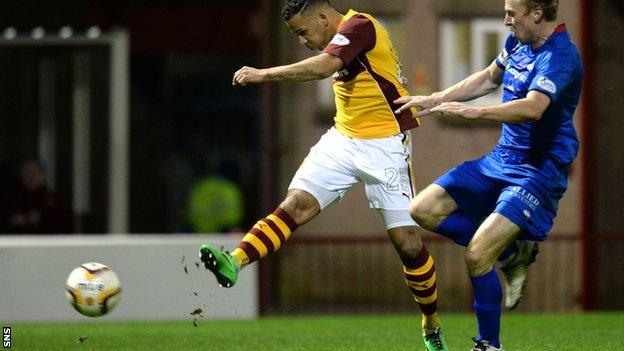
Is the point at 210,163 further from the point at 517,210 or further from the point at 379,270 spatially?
the point at 517,210

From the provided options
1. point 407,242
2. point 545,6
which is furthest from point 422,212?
point 545,6

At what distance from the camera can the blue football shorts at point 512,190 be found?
845 cm

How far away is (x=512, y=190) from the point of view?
849cm

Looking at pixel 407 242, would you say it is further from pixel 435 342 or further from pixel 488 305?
pixel 488 305

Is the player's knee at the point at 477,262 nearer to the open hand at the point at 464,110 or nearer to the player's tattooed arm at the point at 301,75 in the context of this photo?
the open hand at the point at 464,110

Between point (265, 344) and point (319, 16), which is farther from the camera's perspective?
point (265, 344)

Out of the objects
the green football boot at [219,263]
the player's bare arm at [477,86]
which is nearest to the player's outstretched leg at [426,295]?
the player's bare arm at [477,86]

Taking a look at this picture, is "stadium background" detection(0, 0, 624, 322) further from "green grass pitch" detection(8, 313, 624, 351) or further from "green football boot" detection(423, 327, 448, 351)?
"green football boot" detection(423, 327, 448, 351)

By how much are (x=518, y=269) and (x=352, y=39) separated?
1653 millimetres

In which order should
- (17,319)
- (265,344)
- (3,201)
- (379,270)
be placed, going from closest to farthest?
(265,344) < (17,319) < (379,270) < (3,201)

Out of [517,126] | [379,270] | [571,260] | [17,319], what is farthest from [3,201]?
[517,126]

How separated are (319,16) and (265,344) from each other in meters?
2.26

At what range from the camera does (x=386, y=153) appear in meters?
9.30

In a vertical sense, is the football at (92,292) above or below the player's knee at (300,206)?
below
